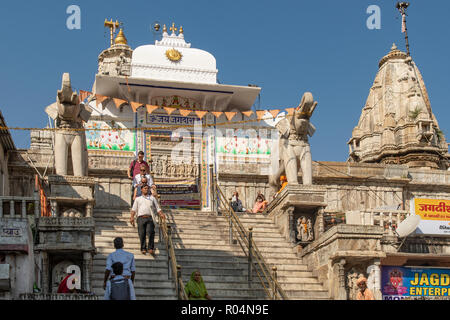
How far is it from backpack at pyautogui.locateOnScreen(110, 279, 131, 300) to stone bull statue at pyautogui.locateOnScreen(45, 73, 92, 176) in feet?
30.9

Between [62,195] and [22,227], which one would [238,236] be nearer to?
[62,195]

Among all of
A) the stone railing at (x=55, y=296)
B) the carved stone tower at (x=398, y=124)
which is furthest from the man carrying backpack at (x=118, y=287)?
the carved stone tower at (x=398, y=124)

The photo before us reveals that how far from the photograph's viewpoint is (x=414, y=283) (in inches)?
731

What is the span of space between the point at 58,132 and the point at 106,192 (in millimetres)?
5453

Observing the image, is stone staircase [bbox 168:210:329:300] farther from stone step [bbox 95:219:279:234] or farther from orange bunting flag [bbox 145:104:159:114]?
orange bunting flag [bbox 145:104:159:114]

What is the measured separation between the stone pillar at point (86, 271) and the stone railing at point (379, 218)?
30.5 feet

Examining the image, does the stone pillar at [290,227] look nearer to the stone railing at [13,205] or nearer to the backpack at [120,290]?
the stone railing at [13,205]

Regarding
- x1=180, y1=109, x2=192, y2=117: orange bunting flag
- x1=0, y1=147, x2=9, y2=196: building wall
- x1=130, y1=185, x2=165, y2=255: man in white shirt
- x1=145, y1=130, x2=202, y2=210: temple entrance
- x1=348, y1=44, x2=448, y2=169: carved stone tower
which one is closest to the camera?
x1=130, y1=185, x2=165, y2=255: man in white shirt

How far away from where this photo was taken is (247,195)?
1059 inches

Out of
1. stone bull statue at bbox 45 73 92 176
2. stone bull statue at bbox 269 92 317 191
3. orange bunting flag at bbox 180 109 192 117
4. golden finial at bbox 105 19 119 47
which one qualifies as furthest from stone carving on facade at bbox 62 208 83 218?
golden finial at bbox 105 19 119 47

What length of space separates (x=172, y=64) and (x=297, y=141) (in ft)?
29.5

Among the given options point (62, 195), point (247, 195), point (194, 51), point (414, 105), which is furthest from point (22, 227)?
point (414, 105)

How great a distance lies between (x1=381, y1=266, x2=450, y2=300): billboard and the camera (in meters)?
18.1
